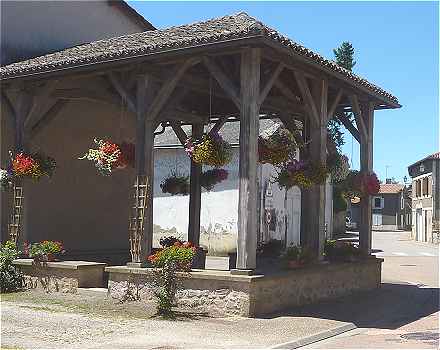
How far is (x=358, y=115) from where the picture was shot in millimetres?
13414

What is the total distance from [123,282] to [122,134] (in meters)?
6.53

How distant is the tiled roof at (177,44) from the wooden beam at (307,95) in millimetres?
579

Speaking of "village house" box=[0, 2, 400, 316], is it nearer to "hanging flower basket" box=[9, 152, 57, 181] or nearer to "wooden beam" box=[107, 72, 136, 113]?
"wooden beam" box=[107, 72, 136, 113]

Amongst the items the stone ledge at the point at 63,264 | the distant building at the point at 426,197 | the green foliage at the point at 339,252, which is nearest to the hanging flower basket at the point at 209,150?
the stone ledge at the point at 63,264

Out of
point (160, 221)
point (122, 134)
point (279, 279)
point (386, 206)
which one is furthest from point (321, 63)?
point (386, 206)

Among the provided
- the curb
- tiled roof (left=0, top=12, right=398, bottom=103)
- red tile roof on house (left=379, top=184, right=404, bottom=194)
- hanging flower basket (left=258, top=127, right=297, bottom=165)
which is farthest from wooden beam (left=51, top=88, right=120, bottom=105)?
red tile roof on house (left=379, top=184, right=404, bottom=194)

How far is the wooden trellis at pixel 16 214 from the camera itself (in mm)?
12547

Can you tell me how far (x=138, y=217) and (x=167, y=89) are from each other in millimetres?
2191

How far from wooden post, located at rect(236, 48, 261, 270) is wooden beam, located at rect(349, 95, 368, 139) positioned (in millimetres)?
3748

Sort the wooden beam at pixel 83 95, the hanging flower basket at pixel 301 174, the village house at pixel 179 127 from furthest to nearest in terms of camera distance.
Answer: the wooden beam at pixel 83 95 < the hanging flower basket at pixel 301 174 < the village house at pixel 179 127

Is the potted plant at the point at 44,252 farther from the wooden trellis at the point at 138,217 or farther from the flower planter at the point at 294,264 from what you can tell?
the flower planter at the point at 294,264

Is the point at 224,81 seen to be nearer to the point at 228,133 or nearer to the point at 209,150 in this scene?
the point at 209,150

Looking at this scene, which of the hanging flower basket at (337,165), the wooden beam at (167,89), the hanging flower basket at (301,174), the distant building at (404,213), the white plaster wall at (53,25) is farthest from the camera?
the distant building at (404,213)

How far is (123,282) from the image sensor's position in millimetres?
10742
